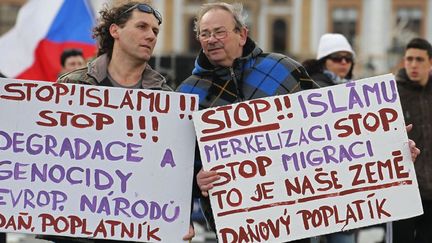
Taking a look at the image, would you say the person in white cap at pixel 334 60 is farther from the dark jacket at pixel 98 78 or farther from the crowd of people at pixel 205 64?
the dark jacket at pixel 98 78

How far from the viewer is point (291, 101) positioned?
4.68 metres

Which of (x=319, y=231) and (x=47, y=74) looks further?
(x=47, y=74)

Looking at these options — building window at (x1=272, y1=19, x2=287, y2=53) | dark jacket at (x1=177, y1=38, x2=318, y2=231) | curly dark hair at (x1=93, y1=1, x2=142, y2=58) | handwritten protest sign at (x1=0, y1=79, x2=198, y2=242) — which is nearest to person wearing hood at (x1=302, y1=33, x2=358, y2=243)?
dark jacket at (x1=177, y1=38, x2=318, y2=231)

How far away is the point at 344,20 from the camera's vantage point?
2574 inches

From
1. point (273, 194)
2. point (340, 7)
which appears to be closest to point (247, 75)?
point (273, 194)

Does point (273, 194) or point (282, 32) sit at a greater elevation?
point (282, 32)

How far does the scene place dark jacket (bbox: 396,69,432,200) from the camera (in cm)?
647

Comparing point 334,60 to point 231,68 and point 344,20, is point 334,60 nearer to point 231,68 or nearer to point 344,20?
point 231,68

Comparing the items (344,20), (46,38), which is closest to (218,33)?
(46,38)

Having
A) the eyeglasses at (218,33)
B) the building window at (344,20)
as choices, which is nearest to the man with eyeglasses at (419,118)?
the eyeglasses at (218,33)

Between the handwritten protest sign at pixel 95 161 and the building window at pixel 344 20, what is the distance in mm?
60686

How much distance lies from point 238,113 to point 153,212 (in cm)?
56

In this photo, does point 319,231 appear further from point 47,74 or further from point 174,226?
point 47,74

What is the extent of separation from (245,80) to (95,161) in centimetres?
78
